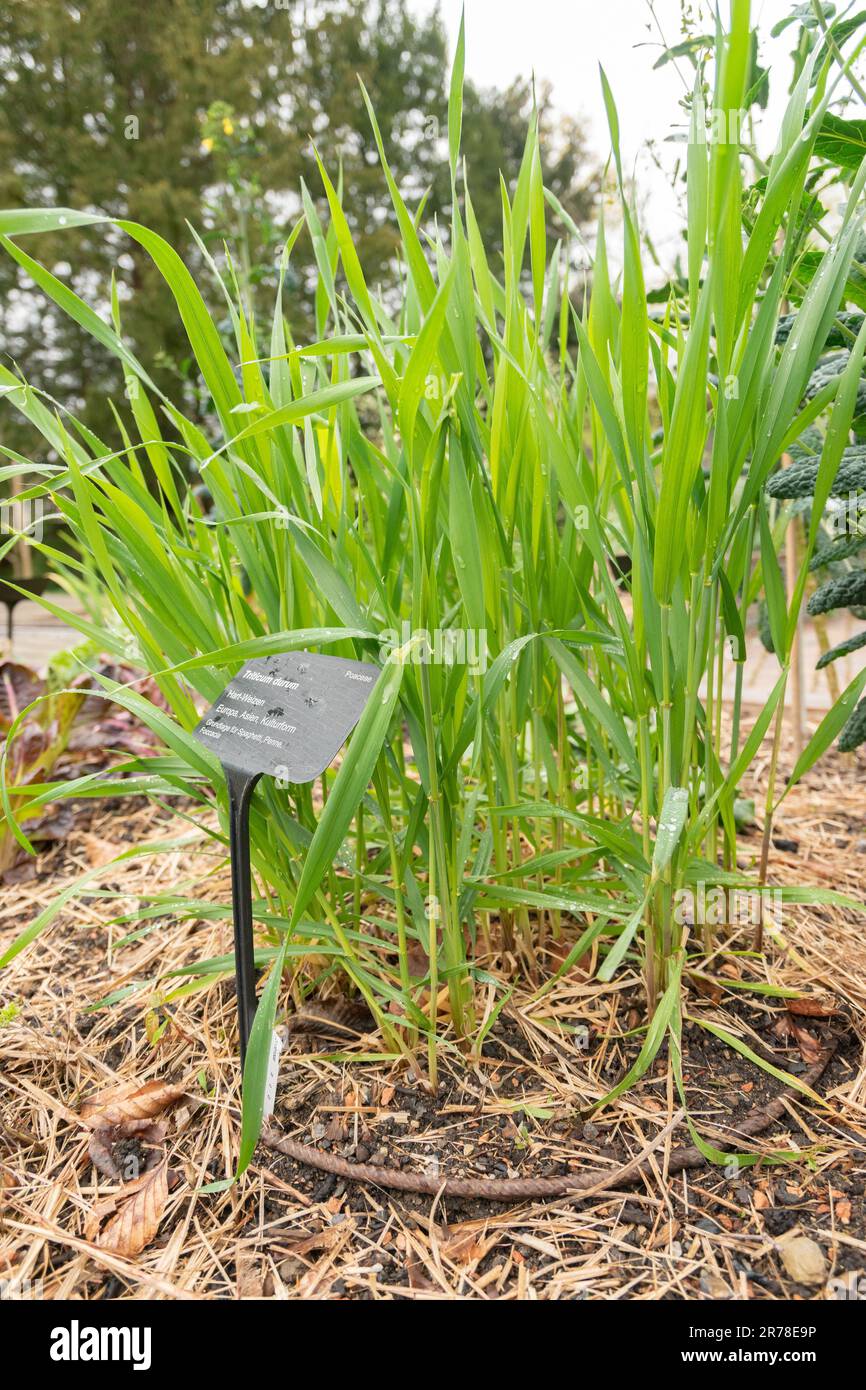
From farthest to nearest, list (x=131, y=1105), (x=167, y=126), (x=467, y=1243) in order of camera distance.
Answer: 1. (x=167, y=126)
2. (x=131, y=1105)
3. (x=467, y=1243)

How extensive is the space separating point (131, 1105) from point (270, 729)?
1.24ft

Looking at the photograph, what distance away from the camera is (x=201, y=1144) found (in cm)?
71

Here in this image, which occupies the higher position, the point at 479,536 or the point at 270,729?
the point at 479,536

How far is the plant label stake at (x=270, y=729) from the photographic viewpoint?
584mm

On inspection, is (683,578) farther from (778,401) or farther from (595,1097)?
(595,1097)

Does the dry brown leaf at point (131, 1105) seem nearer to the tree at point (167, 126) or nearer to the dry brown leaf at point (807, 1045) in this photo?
the dry brown leaf at point (807, 1045)

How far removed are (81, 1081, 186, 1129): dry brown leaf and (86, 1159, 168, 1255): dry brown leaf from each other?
0.06 meters

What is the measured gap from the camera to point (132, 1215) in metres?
0.65

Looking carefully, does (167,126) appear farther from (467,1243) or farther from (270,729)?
(467,1243)

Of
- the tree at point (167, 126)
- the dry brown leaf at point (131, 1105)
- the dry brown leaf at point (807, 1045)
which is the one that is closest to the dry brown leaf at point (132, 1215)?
the dry brown leaf at point (131, 1105)

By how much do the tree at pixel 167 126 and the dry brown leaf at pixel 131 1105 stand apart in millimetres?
6162

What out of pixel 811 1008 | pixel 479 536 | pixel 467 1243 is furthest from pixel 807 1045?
pixel 479 536

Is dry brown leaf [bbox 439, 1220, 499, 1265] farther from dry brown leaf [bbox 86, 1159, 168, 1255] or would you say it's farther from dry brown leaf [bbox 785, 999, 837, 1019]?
dry brown leaf [bbox 785, 999, 837, 1019]

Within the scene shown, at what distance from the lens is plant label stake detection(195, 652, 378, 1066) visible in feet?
1.92
